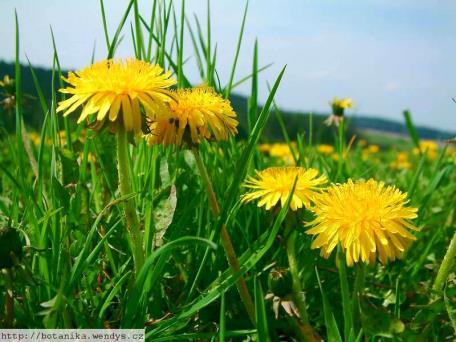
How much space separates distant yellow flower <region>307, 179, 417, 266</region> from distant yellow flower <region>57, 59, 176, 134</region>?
0.37 m

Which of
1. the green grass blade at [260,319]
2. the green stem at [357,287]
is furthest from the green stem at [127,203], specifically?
the green stem at [357,287]

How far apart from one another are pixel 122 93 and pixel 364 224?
0.50 meters

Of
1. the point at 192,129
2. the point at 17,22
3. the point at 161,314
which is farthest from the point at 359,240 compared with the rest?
the point at 17,22

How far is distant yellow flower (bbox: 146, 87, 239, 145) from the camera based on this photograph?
39.1 inches

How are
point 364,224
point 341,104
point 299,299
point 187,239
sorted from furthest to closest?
point 341,104 < point 299,299 < point 364,224 < point 187,239

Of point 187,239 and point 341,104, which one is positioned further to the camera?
point 341,104

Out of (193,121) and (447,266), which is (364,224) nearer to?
(447,266)

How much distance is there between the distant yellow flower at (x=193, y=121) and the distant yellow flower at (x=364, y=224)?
26 centimetres

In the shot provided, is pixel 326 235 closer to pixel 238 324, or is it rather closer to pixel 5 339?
pixel 238 324

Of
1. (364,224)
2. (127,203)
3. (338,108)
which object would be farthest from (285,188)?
(338,108)

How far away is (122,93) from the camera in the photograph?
901 mm

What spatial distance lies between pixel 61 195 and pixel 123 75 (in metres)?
0.33

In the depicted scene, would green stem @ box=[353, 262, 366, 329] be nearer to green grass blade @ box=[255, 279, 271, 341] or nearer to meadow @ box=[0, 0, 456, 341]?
meadow @ box=[0, 0, 456, 341]

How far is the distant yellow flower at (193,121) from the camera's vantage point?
0.99 meters
